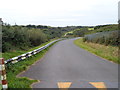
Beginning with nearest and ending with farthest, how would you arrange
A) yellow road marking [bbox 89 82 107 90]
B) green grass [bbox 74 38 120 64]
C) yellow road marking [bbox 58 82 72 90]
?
yellow road marking [bbox 89 82 107 90] → yellow road marking [bbox 58 82 72 90] → green grass [bbox 74 38 120 64]

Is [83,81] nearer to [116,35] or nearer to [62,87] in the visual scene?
[62,87]

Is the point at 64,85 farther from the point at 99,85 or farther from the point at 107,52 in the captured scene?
the point at 107,52

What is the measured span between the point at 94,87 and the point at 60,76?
203cm

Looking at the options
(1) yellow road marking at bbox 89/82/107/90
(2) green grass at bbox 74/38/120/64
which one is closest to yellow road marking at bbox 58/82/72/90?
(1) yellow road marking at bbox 89/82/107/90

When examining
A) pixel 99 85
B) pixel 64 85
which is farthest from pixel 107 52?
pixel 64 85

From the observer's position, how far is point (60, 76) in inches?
296

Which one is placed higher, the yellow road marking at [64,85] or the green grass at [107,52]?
the yellow road marking at [64,85]

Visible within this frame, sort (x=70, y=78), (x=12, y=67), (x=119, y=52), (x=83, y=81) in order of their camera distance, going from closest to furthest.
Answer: (x=83, y=81) < (x=70, y=78) < (x=12, y=67) < (x=119, y=52)

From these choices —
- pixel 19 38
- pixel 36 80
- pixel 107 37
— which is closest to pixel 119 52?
pixel 107 37

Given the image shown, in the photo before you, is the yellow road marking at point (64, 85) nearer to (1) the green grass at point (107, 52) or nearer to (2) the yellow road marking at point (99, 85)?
(2) the yellow road marking at point (99, 85)

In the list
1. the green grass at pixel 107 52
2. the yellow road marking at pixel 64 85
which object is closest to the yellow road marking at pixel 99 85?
the yellow road marking at pixel 64 85

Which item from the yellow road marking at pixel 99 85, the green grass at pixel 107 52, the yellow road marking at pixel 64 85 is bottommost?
the green grass at pixel 107 52

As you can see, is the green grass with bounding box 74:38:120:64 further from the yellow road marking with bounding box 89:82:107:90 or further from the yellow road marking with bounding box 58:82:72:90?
the yellow road marking with bounding box 58:82:72:90

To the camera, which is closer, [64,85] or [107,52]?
[64,85]
